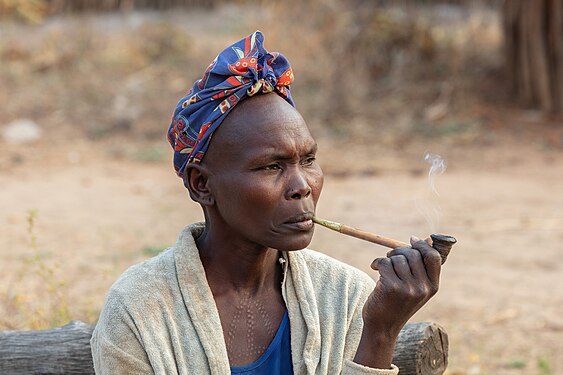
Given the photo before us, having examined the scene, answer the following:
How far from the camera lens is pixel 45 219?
7.20m

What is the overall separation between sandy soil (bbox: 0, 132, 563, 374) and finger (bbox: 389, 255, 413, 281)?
1951 millimetres

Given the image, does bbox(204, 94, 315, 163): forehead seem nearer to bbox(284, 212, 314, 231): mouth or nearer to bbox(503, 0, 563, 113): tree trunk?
bbox(284, 212, 314, 231): mouth

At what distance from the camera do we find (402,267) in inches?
75.8

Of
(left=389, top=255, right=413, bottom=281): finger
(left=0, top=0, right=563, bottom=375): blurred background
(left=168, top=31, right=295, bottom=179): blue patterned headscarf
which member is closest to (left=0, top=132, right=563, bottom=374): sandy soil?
(left=0, top=0, right=563, bottom=375): blurred background

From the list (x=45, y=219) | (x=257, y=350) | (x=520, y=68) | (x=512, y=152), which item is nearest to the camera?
(x=257, y=350)

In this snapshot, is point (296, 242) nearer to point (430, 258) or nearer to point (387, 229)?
point (430, 258)

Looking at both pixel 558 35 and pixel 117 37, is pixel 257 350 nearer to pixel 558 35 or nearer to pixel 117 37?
pixel 558 35

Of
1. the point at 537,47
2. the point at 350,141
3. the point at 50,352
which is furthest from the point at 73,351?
the point at 537,47

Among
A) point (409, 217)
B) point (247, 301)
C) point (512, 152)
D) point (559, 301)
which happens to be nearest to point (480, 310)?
point (559, 301)

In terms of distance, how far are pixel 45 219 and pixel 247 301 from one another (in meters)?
5.27

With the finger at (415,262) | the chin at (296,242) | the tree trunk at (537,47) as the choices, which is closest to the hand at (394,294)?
the finger at (415,262)

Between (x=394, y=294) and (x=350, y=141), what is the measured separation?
26.5 ft

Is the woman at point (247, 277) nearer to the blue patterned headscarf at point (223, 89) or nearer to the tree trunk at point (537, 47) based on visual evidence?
the blue patterned headscarf at point (223, 89)

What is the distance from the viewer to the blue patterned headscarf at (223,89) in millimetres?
2102
